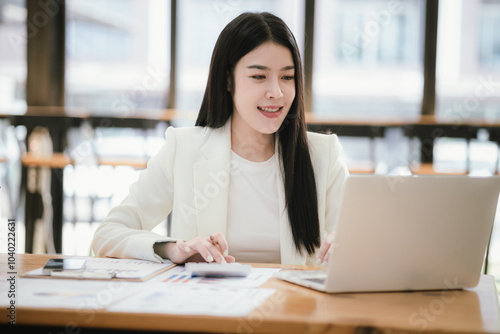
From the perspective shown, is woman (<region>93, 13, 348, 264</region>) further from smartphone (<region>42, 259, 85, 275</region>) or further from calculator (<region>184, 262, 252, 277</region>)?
calculator (<region>184, 262, 252, 277</region>)

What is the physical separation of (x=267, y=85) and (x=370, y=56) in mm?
3485

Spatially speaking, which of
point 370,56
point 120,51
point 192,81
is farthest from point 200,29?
point 370,56

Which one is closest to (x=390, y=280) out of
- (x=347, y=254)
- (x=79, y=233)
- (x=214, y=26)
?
(x=347, y=254)

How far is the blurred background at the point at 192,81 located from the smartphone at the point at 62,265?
3449 millimetres

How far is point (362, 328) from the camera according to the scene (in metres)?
0.94

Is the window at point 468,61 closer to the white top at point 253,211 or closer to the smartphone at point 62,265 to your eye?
the white top at point 253,211

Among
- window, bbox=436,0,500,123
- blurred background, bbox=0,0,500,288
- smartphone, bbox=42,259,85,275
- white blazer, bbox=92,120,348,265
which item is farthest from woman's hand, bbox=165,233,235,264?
window, bbox=436,0,500,123

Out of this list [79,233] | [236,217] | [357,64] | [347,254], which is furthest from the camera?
[357,64]

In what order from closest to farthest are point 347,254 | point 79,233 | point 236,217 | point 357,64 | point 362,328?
point 362,328 → point 347,254 → point 236,217 → point 79,233 → point 357,64

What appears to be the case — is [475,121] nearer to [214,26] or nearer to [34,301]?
[214,26]

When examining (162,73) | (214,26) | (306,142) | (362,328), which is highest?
(214,26)

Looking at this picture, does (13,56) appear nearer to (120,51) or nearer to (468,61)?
(120,51)

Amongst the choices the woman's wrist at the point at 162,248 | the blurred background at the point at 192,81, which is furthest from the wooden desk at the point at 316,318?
the blurred background at the point at 192,81

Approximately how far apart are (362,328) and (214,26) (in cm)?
456
